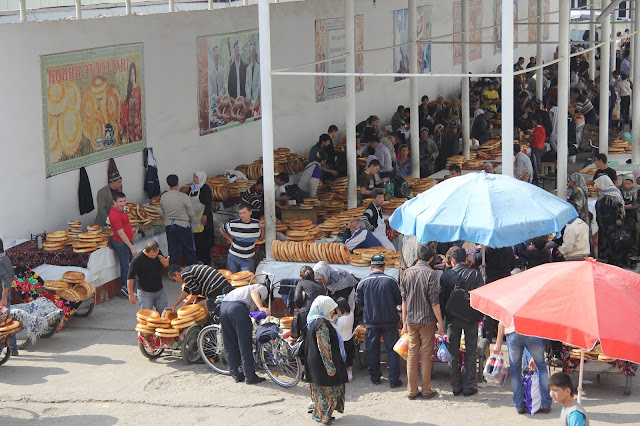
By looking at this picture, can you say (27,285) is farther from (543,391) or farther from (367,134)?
(367,134)

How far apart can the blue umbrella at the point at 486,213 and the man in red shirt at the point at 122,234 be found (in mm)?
4325

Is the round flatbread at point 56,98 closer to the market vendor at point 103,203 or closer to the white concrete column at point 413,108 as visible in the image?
the market vendor at point 103,203

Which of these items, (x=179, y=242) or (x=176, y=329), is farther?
(x=179, y=242)

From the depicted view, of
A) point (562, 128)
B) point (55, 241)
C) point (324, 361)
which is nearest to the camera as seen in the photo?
point (324, 361)

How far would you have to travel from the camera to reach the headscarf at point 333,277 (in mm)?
11070

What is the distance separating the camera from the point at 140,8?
19.7 metres

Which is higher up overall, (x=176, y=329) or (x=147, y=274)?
(x=147, y=274)

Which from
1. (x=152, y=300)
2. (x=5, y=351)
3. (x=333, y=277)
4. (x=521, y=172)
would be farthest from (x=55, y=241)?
(x=521, y=172)

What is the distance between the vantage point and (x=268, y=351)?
10.8m

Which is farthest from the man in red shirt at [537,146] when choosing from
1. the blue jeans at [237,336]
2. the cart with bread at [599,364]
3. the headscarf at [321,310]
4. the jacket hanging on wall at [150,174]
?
the headscarf at [321,310]

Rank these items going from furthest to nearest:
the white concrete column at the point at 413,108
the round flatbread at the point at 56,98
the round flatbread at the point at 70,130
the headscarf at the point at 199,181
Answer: the white concrete column at the point at 413,108, the headscarf at the point at 199,181, the round flatbread at the point at 70,130, the round flatbread at the point at 56,98

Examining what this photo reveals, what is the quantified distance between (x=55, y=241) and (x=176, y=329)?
330 cm

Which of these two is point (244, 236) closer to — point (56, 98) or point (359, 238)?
point (359, 238)

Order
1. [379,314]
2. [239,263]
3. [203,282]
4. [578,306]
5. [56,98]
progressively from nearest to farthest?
[578,306], [379,314], [203,282], [239,263], [56,98]
